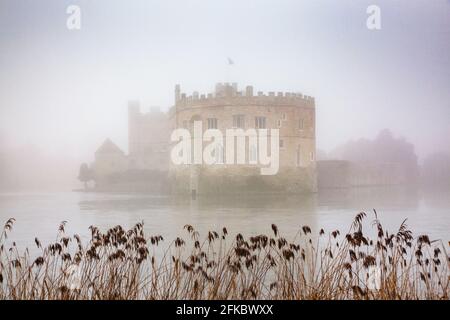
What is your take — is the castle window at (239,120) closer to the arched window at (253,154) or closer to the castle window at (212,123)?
the castle window at (212,123)

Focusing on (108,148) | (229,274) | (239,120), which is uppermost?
(239,120)

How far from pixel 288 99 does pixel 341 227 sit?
54.5 feet

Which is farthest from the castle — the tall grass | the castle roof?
the tall grass

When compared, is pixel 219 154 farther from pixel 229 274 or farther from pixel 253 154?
pixel 229 274

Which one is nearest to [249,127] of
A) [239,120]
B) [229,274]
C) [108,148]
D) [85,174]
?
[239,120]

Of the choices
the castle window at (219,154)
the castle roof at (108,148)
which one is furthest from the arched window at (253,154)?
the castle roof at (108,148)

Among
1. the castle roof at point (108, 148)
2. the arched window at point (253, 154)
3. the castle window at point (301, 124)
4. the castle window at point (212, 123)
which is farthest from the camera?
the castle roof at point (108, 148)

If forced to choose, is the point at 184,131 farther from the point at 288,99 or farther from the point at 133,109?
the point at 133,109

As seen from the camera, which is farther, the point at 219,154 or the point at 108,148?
the point at 108,148

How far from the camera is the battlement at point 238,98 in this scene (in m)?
26.1

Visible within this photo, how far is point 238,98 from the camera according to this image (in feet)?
85.7
